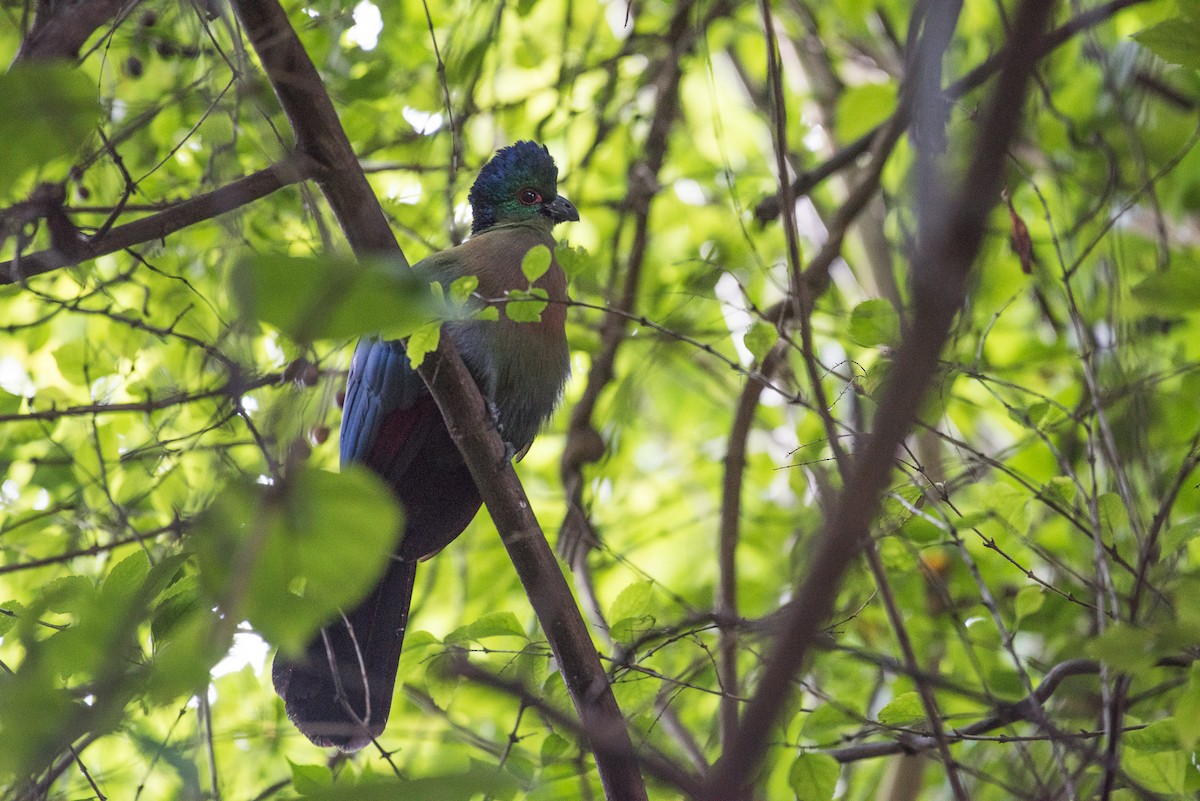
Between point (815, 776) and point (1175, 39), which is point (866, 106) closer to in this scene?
point (1175, 39)

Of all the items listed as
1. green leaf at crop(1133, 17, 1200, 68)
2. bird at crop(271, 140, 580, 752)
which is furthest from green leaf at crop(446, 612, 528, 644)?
green leaf at crop(1133, 17, 1200, 68)

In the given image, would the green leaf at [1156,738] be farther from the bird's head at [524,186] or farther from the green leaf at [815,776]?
the bird's head at [524,186]

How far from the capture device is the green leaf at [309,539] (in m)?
1.18

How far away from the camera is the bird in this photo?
10.2 feet

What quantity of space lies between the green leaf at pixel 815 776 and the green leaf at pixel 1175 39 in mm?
1621

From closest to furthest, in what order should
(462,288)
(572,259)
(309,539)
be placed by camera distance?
1. (309,539)
2. (462,288)
3. (572,259)

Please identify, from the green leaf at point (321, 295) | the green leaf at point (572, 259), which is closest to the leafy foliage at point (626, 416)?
the green leaf at point (321, 295)

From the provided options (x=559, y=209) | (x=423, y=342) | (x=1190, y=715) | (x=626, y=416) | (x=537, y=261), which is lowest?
(x=1190, y=715)

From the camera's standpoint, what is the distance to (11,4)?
3.01 m

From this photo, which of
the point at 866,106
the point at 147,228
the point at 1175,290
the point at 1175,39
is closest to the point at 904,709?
the point at 1175,290

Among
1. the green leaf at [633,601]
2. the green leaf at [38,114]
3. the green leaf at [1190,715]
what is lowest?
the green leaf at [1190,715]

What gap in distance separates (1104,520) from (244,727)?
254 centimetres

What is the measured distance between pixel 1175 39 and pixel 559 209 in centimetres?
226

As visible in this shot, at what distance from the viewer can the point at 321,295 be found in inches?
41.9
